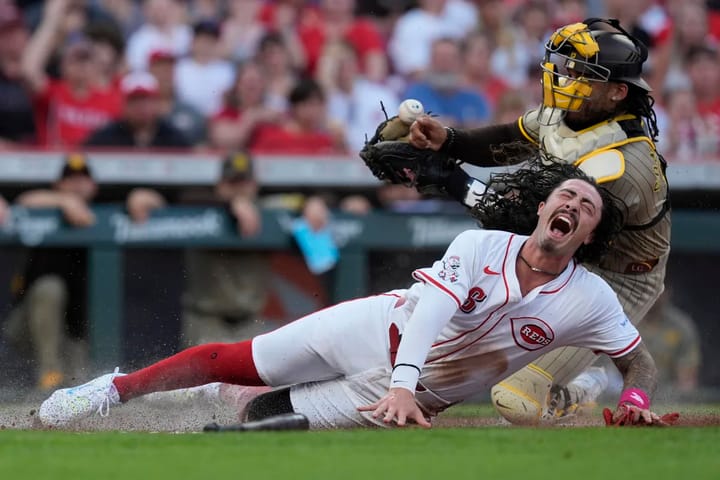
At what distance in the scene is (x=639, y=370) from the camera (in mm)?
5676

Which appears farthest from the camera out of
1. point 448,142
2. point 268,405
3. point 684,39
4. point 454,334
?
point 684,39

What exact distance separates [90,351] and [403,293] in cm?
433

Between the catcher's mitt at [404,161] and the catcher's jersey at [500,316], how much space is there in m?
1.15

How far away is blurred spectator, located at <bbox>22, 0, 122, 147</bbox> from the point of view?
1120 centimetres

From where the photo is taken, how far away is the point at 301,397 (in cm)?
593

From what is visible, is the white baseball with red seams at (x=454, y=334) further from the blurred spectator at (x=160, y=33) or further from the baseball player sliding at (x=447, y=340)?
the blurred spectator at (x=160, y=33)

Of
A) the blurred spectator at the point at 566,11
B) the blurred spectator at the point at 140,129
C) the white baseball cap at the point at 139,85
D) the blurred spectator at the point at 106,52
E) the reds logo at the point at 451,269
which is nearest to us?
the reds logo at the point at 451,269

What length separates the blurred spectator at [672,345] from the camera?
417 inches

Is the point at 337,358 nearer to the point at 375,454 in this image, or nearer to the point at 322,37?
the point at 375,454

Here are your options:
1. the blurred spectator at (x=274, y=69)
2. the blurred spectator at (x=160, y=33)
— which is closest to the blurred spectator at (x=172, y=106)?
the blurred spectator at (x=160, y=33)

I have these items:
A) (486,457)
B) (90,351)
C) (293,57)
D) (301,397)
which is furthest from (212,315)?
(486,457)

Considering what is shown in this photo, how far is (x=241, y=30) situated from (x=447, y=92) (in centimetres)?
215

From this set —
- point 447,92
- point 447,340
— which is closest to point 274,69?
point 447,92

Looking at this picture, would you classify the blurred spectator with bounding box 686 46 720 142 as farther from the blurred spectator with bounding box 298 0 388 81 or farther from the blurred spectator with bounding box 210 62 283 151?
the blurred spectator with bounding box 210 62 283 151
